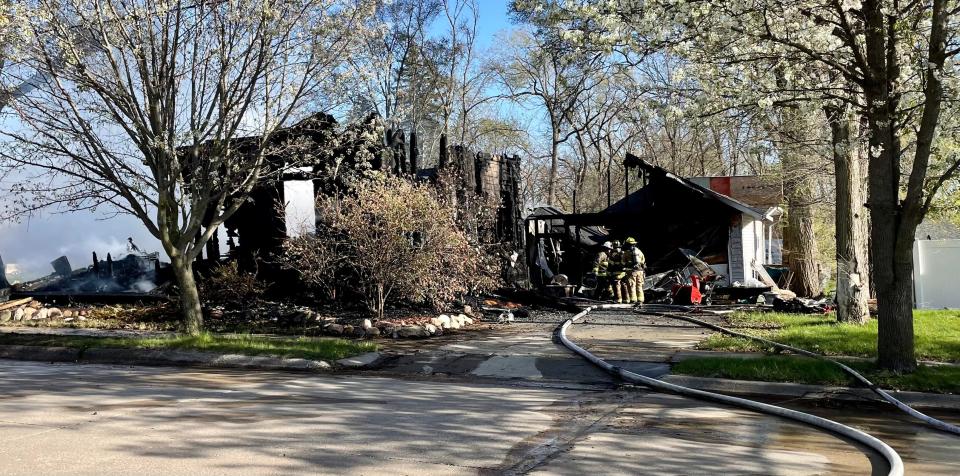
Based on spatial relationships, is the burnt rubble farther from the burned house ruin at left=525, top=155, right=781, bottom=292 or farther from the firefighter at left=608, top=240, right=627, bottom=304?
the firefighter at left=608, top=240, right=627, bottom=304

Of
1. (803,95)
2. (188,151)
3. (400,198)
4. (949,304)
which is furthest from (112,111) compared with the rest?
(949,304)

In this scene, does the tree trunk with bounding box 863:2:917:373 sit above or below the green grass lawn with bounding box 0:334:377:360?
above

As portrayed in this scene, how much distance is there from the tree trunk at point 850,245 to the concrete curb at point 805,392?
198 inches

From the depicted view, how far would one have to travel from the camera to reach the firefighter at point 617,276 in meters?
19.1

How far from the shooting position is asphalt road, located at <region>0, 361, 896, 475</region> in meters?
5.28

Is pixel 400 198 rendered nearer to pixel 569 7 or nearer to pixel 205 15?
pixel 205 15

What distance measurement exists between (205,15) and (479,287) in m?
7.44

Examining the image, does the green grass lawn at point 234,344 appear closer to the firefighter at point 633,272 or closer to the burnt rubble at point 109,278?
the burnt rubble at point 109,278

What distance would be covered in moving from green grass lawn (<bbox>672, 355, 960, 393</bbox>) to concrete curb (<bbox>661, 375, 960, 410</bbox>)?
147mm

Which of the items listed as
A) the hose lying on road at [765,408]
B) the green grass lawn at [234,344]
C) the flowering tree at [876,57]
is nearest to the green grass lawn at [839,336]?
the flowering tree at [876,57]

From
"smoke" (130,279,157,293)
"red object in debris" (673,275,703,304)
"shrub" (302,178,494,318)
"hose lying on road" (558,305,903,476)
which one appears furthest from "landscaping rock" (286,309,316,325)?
"red object in debris" (673,275,703,304)

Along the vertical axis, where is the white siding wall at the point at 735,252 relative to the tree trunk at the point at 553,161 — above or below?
below

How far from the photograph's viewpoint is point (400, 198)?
14219 mm

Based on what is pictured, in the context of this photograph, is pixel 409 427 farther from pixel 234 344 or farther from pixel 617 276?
pixel 617 276
